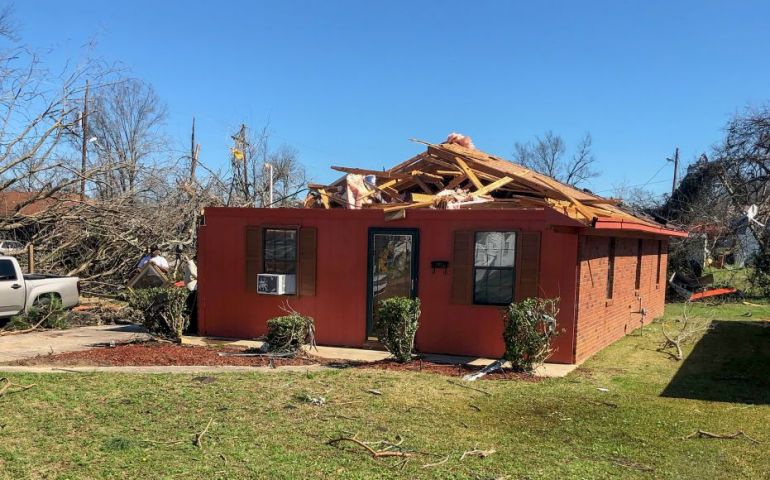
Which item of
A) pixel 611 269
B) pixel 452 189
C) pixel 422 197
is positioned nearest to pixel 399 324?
pixel 422 197

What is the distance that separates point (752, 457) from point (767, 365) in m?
5.25

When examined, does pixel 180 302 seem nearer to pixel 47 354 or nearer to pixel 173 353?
pixel 173 353

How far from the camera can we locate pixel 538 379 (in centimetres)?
806

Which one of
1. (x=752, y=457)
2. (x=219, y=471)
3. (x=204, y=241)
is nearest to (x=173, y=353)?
(x=204, y=241)

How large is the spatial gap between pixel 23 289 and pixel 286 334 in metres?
6.62

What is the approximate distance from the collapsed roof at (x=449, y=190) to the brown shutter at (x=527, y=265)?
79cm

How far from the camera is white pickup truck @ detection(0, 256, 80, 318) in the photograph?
1204 cm

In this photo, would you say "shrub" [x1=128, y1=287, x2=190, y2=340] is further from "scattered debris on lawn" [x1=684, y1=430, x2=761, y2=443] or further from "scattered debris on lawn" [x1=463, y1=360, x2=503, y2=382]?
"scattered debris on lawn" [x1=684, y1=430, x2=761, y2=443]

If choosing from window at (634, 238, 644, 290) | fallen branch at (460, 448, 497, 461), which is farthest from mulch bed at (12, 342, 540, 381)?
window at (634, 238, 644, 290)

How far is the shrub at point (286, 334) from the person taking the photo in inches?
362

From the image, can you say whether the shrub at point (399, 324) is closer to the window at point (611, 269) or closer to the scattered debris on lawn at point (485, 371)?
the scattered debris on lawn at point (485, 371)

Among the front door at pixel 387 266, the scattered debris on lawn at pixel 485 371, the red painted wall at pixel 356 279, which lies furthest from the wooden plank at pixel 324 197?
the scattered debris on lawn at pixel 485 371

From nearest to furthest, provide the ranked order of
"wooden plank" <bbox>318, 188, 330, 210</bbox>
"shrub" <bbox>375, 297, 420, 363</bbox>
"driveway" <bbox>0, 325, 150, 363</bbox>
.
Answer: "shrub" <bbox>375, 297, 420, 363</bbox> < "driveway" <bbox>0, 325, 150, 363</bbox> < "wooden plank" <bbox>318, 188, 330, 210</bbox>

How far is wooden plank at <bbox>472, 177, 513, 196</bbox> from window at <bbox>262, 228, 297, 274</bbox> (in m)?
3.34
